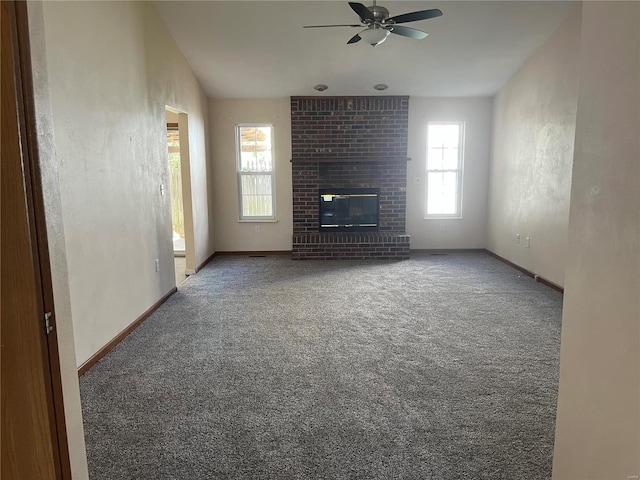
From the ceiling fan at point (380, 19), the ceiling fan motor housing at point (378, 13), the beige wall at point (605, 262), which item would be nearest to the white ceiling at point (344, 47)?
the ceiling fan at point (380, 19)

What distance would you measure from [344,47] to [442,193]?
3017mm

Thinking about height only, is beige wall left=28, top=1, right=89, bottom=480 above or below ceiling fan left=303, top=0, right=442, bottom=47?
below

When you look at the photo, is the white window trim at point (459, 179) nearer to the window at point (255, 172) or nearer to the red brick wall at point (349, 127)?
the red brick wall at point (349, 127)

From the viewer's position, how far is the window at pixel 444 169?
6695 millimetres

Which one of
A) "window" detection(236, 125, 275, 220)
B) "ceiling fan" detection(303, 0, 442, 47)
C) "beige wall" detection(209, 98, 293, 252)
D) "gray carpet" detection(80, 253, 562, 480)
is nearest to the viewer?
"gray carpet" detection(80, 253, 562, 480)

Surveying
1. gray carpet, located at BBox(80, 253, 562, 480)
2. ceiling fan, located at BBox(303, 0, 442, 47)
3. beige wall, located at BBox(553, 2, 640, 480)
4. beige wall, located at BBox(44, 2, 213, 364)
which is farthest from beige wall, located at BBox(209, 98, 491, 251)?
beige wall, located at BBox(553, 2, 640, 480)

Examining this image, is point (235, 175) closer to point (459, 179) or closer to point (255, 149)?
point (255, 149)

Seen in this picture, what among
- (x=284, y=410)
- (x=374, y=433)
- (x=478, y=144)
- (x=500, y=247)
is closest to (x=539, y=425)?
(x=374, y=433)

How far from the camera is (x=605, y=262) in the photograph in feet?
3.57

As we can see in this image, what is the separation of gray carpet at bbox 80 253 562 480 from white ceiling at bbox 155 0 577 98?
299 cm

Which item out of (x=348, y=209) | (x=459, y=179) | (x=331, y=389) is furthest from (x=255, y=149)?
(x=331, y=389)

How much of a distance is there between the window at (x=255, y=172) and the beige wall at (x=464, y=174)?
2.32 meters

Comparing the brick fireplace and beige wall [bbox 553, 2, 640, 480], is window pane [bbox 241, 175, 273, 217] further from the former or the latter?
beige wall [bbox 553, 2, 640, 480]

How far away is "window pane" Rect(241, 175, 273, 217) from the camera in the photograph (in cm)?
675
